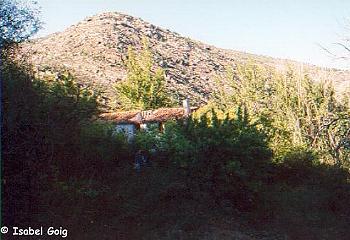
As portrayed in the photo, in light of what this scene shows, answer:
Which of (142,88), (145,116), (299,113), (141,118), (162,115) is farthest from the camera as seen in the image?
(142,88)

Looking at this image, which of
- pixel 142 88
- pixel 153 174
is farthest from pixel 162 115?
pixel 153 174

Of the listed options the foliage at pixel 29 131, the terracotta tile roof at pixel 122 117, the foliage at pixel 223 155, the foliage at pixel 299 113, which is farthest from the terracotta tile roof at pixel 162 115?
the foliage at pixel 29 131

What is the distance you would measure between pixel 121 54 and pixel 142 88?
2004cm

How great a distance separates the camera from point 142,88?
143ft

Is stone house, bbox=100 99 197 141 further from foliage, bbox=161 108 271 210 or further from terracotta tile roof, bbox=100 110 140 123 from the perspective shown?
foliage, bbox=161 108 271 210

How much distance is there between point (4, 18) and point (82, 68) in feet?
142

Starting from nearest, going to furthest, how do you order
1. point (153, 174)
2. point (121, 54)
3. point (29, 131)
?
point (29, 131)
point (153, 174)
point (121, 54)

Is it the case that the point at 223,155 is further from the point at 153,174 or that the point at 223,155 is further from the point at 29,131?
the point at 29,131

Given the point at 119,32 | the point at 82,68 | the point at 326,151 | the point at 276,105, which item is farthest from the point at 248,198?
the point at 119,32

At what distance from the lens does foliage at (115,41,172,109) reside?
4353cm

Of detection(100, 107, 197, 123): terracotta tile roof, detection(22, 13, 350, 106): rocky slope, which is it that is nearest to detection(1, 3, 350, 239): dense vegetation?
detection(100, 107, 197, 123): terracotta tile roof

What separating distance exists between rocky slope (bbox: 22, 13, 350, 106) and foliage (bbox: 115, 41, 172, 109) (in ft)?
20.3

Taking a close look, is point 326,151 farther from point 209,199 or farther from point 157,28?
point 157,28

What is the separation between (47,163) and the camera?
13516 mm
